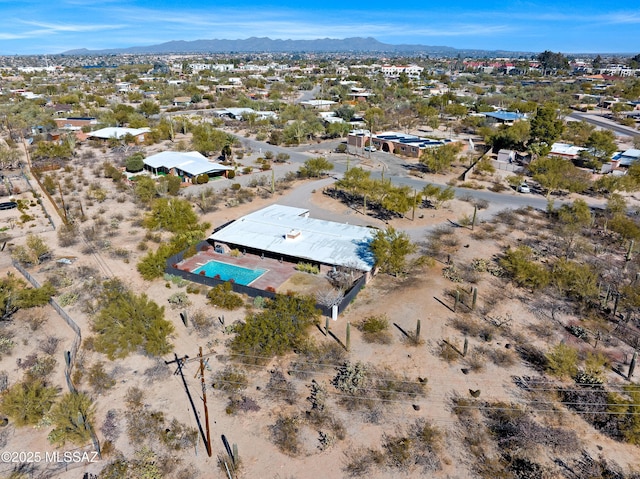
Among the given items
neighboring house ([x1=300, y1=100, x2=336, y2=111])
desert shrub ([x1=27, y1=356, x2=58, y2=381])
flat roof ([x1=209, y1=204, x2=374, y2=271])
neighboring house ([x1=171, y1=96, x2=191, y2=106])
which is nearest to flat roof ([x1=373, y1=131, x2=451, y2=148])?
flat roof ([x1=209, y1=204, x2=374, y2=271])

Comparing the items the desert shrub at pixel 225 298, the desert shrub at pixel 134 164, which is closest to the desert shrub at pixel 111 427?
the desert shrub at pixel 225 298

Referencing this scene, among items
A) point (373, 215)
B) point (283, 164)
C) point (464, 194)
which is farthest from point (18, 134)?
point (464, 194)

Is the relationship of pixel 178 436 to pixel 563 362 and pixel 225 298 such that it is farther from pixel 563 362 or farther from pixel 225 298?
pixel 563 362

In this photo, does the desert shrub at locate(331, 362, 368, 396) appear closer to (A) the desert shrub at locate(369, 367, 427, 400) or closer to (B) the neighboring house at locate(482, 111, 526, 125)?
(A) the desert shrub at locate(369, 367, 427, 400)

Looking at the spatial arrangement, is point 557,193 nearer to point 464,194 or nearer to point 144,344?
point 464,194

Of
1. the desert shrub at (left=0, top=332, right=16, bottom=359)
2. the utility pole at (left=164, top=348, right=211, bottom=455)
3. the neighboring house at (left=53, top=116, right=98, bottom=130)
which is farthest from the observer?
the neighboring house at (left=53, top=116, right=98, bottom=130)

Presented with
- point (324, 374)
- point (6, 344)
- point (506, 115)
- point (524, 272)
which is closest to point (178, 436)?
point (324, 374)
